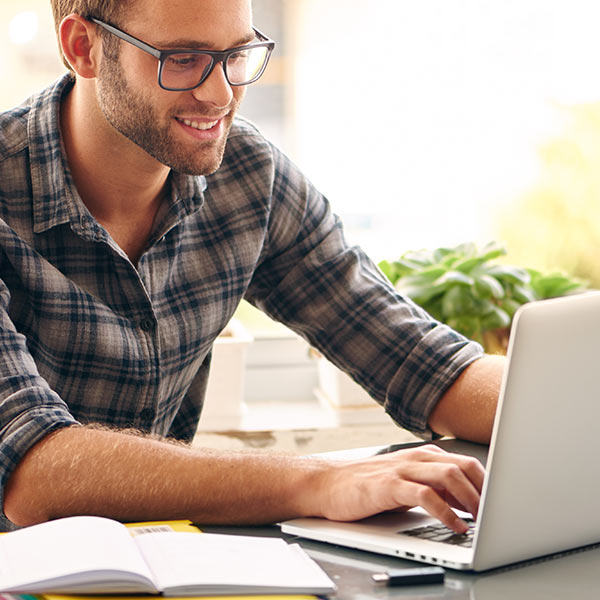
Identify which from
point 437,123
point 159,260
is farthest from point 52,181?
point 437,123

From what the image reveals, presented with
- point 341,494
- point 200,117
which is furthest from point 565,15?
point 341,494

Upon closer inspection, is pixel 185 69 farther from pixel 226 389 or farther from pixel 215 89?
pixel 226 389

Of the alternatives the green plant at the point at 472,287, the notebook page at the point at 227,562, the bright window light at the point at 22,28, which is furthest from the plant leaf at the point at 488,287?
the notebook page at the point at 227,562

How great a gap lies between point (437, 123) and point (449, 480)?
5.83ft

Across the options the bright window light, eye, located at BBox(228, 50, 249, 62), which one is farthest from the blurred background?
eye, located at BBox(228, 50, 249, 62)

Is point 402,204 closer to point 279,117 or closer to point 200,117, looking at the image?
point 279,117

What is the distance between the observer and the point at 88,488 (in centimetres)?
115

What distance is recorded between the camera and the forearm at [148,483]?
44.8 inches

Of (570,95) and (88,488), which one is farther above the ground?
(570,95)

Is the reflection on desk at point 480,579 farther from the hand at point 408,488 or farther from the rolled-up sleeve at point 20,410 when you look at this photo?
the rolled-up sleeve at point 20,410

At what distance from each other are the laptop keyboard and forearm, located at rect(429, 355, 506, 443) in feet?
1.35

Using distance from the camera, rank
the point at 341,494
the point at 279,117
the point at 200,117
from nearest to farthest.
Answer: the point at 341,494 < the point at 200,117 < the point at 279,117

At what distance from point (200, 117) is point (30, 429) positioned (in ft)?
1.83

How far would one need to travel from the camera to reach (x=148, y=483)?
115cm
